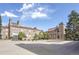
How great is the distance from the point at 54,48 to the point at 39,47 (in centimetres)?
22

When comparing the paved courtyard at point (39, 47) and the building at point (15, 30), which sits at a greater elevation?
the building at point (15, 30)

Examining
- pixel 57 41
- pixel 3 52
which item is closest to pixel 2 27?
pixel 3 52

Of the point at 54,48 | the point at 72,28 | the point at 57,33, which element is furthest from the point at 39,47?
the point at 72,28

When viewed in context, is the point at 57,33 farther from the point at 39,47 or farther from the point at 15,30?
the point at 15,30

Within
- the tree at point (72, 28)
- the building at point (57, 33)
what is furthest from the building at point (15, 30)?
the tree at point (72, 28)

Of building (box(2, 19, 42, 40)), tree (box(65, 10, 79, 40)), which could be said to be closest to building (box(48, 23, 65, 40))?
tree (box(65, 10, 79, 40))

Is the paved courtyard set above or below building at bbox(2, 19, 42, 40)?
below

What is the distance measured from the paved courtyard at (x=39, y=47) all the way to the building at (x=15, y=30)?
88 millimetres

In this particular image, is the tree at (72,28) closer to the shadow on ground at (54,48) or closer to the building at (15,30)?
the shadow on ground at (54,48)

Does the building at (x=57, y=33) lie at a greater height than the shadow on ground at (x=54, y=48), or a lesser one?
greater

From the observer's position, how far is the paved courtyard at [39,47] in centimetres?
371

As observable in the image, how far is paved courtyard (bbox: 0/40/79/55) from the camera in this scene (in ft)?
12.2

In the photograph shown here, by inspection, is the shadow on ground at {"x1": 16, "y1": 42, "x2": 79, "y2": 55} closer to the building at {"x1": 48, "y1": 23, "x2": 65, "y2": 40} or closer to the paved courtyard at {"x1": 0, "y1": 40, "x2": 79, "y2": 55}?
the paved courtyard at {"x1": 0, "y1": 40, "x2": 79, "y2": 55}

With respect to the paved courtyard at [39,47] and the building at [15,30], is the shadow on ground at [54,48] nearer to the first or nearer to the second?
the paved courtyard at [39,47]
